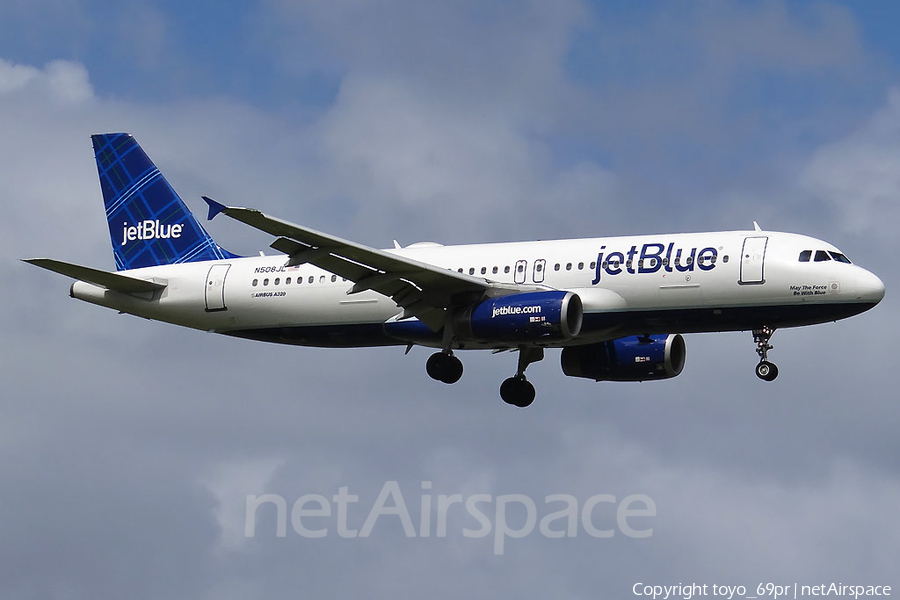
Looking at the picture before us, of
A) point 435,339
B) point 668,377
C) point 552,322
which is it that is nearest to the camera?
point 552,322

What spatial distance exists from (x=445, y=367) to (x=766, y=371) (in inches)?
357

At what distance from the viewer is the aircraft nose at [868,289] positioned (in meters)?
43.0

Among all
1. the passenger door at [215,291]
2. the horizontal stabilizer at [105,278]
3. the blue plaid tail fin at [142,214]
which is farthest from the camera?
the blue plaid tail fin at [142,214]

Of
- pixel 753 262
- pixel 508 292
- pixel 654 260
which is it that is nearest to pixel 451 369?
pixel 508 292

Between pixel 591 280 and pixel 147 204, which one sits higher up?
pixel 147 204

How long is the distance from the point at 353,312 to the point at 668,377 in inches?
383

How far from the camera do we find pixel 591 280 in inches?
1754

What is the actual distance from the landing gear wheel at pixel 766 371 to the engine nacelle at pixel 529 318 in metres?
4.99

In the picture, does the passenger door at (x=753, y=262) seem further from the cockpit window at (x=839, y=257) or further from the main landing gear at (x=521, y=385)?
the main landing gear at (x=521, y=385)

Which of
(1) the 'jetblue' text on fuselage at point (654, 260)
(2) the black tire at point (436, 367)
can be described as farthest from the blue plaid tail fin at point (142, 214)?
(1) the 'jetblue' text on fuselage at point (654, 260)

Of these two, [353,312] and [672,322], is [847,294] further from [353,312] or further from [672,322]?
[353,312]

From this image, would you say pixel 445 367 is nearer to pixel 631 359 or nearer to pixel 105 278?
pixel 631 359

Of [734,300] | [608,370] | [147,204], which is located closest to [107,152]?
[147,204]

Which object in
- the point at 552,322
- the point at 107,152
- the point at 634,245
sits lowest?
the point at 552,322
